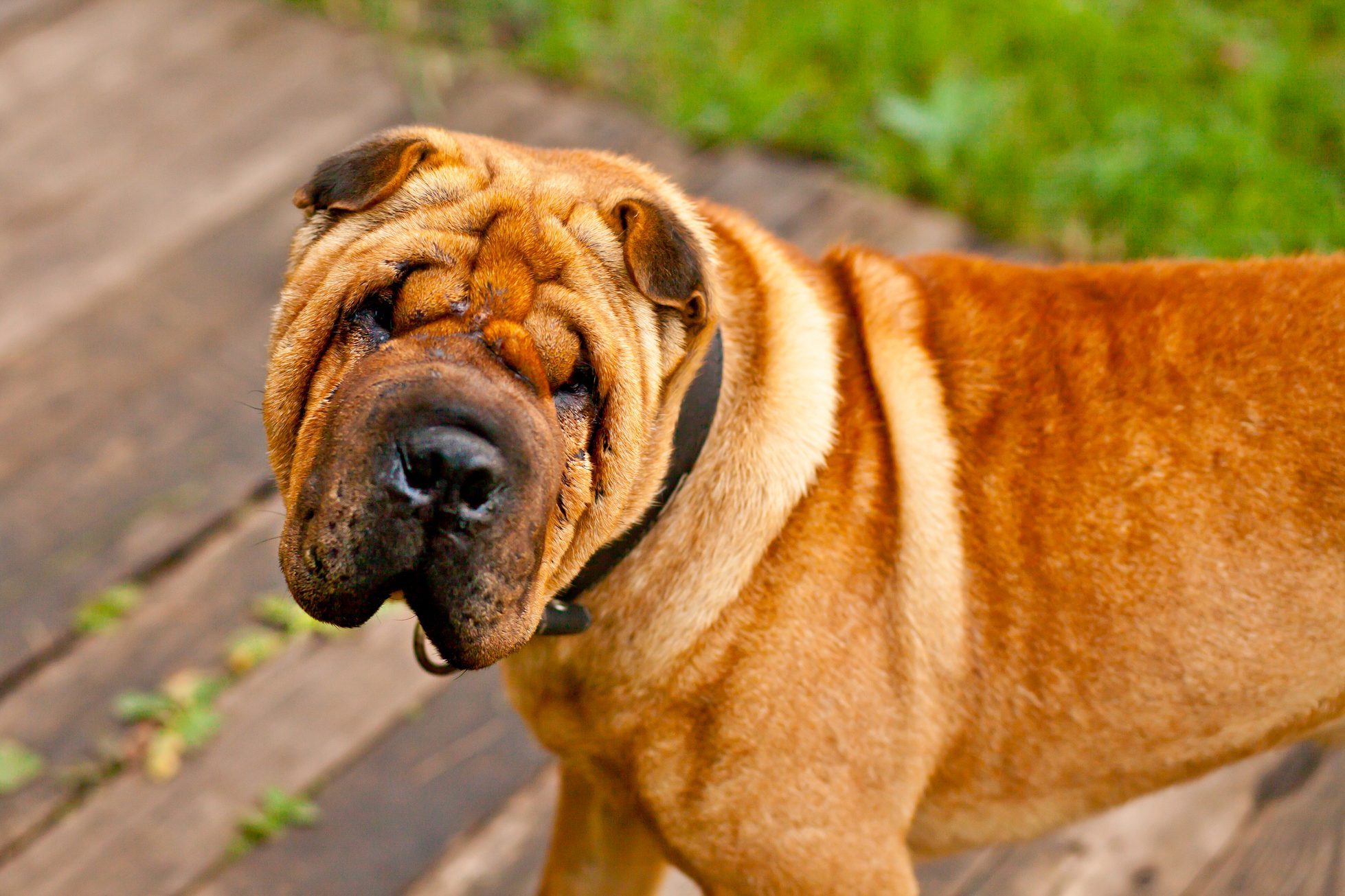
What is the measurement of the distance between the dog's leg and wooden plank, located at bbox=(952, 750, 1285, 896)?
31.9 inches

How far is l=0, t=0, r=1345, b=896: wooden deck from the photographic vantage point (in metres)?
3.09

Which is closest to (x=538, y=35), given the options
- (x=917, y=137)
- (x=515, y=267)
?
(x=917, y=137)

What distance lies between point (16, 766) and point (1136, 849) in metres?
2.81

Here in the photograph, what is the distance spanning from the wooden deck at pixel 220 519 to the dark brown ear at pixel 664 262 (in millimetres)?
1649

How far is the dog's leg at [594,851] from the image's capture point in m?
2.79

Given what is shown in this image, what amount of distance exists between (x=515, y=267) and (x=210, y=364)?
103 inches

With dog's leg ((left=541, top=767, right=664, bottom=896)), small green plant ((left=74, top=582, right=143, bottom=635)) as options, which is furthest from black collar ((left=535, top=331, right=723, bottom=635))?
small green plant ((left=74, top=582, right=143, bottom=635))

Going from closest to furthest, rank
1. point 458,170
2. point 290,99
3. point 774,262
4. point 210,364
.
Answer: point 458,170, point 774,262, point 210,364, point 290,99

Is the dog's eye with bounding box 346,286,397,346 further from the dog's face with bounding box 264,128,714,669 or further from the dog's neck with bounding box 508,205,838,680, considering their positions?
the dog's neck with bounding box 508,205,838,680

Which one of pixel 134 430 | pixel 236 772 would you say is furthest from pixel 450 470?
pixel 134 430

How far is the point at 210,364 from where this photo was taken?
434cm

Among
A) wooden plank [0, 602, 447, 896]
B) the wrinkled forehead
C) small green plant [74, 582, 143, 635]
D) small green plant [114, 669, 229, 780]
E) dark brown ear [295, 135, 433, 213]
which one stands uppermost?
dark brown ear [295, 135, 433, 213]

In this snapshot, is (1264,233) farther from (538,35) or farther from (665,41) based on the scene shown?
(538,35)

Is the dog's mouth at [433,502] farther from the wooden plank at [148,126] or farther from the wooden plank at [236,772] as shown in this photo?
the wooden plank at [148,126]
